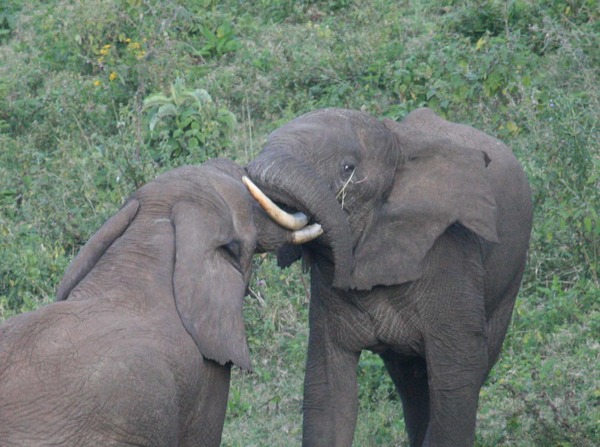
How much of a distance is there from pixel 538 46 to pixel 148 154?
2.78m

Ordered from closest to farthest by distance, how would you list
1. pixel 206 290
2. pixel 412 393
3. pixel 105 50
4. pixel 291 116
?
pixel 206 290 → pixel 412 393 → pixel 291 116 → pixel 105 50

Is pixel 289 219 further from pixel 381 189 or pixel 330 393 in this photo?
pixel 330 393

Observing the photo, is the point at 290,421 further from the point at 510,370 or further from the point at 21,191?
the point at 21,191

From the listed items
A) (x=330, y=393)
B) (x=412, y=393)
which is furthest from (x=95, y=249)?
(x=412, y=393)

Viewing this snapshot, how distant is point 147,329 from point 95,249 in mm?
493

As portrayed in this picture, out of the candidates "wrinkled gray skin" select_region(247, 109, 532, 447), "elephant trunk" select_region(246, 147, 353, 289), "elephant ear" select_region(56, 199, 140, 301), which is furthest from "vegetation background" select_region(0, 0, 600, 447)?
"elephant ear" select_region(56, 199, 140, 301)

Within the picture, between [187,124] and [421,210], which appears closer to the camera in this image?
[421,210]

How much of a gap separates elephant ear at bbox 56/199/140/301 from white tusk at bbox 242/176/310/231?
45 cm

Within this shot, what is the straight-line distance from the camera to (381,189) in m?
6.47

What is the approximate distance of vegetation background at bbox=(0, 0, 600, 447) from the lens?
7.75m

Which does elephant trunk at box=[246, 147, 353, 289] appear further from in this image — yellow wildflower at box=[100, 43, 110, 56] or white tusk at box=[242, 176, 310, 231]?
yellow wildflower at box=[100, 43, 110, 56]

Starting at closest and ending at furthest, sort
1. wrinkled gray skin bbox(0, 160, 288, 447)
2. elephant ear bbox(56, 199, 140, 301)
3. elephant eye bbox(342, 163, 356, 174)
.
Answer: wrinkled gray skin bbox(0, 160, 288, 447) < elephant ear bbox(56, 199, 140, 301) < elephant eye bbox(342, 163, 356, 174)

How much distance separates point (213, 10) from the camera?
1153 centimetres

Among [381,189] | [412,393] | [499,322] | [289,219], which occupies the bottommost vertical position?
[412,393]
